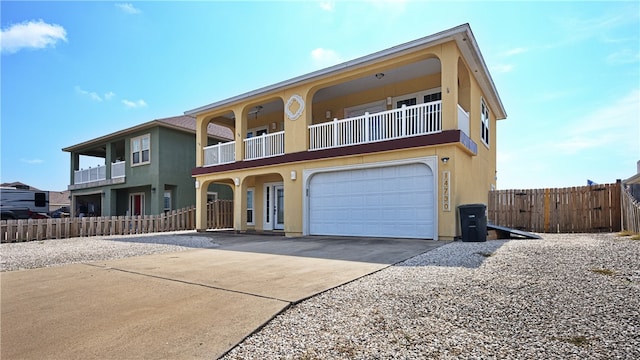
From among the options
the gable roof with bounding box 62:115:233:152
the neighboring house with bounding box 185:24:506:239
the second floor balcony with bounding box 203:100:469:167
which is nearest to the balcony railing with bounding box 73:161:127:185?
the gable roof with bounding box 62:115:233:152

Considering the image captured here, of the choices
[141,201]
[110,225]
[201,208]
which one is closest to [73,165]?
[141,201]

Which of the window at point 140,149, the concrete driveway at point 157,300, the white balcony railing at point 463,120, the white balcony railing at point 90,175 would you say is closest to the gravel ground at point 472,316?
the concrete driveway at point 157,300

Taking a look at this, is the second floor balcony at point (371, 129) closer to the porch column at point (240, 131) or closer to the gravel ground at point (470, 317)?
the porch column at point (240, 131)

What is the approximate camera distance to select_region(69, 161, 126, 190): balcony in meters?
22.1

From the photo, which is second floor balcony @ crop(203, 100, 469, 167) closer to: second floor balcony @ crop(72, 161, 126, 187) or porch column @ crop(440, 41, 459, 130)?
porch column @ crop(440, 41, 459, 130)

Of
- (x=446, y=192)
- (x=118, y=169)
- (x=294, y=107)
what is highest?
(x=294, y=107)

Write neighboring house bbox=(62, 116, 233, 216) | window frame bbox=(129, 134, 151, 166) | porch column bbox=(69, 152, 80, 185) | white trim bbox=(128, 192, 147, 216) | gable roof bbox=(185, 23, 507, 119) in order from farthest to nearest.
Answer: porch column bbox=(69, 152, 80, 185) < white trim bbox=(128, 192, 147, 216) < window frame bbox=(129, 134, 151, 166) < neighboring house bbox=(62, 116, 233, 216) < gable roof bbox=(185, 23, 507, 119)

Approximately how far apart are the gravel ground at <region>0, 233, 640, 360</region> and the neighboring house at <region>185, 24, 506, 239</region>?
4931 mm

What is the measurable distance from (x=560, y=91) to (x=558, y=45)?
7.62ft

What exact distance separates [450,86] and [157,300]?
30.0 ft

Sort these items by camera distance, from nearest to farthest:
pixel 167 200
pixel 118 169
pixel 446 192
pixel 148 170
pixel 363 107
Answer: pixel 446 192, pixel 363 107, pixel 148 170, pixel 167 200, pixel 118 169

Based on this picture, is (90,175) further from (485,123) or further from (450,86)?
(485,123)

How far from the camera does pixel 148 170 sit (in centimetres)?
2028

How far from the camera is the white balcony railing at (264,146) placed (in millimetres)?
14344
